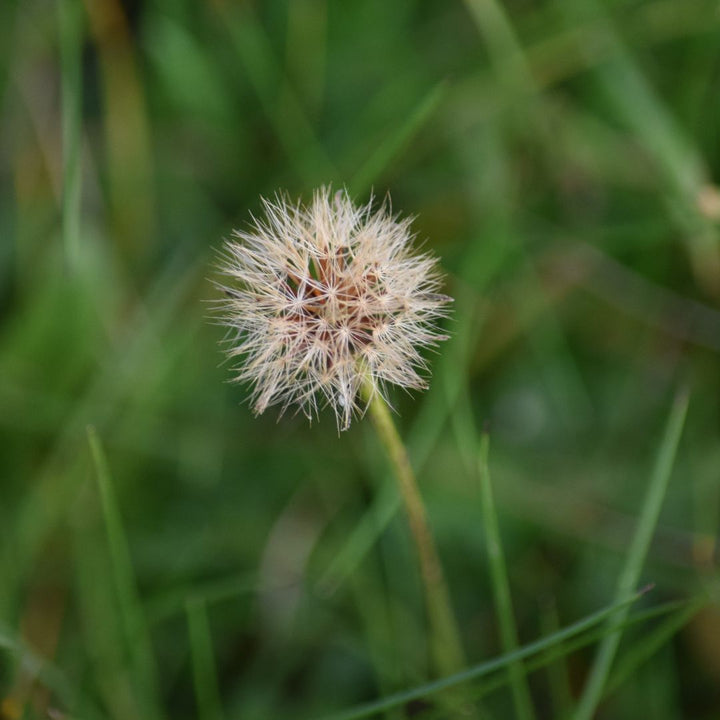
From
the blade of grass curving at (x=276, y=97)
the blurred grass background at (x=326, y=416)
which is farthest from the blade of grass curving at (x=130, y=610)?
the blade of grass curving at (x=276, y=97)

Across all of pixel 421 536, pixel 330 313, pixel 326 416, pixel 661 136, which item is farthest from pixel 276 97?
pixel 421 536

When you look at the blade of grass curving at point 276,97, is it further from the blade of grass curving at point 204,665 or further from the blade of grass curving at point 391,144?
the blade of grass curving at point 204,665

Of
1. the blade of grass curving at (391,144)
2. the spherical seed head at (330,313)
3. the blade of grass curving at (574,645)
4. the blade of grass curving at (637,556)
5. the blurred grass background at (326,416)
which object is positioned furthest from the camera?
the blurred grass background at (326,416)

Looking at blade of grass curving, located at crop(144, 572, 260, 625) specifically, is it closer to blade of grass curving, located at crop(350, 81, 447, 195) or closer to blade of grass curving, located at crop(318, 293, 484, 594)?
blade of grass curving, located at crop(318, 293, 484, 594)

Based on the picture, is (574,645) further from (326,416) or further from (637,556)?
(326,416)

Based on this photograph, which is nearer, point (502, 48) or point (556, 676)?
point (556, 676)

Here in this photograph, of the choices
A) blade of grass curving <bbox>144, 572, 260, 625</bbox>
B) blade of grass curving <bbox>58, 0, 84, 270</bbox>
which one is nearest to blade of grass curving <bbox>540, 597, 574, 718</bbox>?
blade of grass curving <bbox>144, 572, 260, 625</bbox>

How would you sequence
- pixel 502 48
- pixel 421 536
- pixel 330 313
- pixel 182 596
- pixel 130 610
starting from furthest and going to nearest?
pixel 502 48 < pixel 182 596 < pixel 130 610 < pixel 421 536 < pixel 330 313
